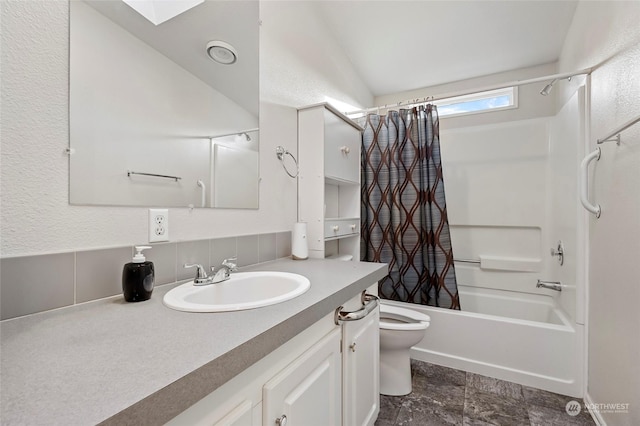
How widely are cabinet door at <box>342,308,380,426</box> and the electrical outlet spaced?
0.72 metres

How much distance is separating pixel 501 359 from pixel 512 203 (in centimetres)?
144

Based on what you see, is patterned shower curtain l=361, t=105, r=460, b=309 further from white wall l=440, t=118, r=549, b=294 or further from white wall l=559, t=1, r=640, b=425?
white wall l=440, t=118, r=549, b=294

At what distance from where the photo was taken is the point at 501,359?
1.83 m

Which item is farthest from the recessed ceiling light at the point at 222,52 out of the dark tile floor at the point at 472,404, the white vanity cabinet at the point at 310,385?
the dark tile floor at the point at 472,404

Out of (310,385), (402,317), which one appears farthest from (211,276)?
(402,317)

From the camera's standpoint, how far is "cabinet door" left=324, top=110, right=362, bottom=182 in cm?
173

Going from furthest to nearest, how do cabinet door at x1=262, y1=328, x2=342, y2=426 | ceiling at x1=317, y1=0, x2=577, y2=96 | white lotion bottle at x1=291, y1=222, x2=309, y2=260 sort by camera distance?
ceiling at x1=317, y1=0, x2=577, y2=96, white lotion bottle at x1=291, y1=222, x2=309, y2=260, cabinet door at x1=262, y1=328, x2=342, y2=426

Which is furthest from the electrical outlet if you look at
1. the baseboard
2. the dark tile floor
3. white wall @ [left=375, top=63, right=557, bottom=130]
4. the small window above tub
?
the small window above tub

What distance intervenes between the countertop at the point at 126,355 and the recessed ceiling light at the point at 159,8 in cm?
95

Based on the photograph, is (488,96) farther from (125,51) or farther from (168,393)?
(168,393)

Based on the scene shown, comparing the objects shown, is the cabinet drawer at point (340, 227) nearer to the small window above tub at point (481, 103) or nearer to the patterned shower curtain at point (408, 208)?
the patterned shower curtain at point (408, 208)

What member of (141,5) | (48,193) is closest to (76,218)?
(48,193)

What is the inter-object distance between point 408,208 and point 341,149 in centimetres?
72

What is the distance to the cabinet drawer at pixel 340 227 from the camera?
1729 millimetres
